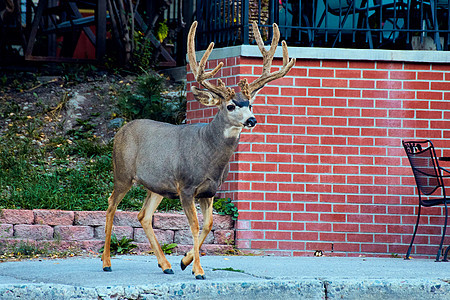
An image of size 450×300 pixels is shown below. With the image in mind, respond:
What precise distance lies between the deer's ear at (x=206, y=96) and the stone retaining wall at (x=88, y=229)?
2.58m

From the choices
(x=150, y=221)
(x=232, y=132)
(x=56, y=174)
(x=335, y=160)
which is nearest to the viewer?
(x=232, y=132)

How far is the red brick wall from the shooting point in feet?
27.9

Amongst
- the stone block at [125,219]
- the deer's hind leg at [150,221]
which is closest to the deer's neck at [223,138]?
the deer's hind leg at [150,221]

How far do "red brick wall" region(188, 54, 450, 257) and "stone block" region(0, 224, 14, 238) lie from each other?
7.96 ft

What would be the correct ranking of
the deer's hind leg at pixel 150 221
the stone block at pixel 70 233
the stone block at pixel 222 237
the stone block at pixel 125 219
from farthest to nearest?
the stone block at pixel 222 237 < the stone block at pixel 125 219 < the stone block at pixel 70 233 < the deer's hind leg at pixel 150 221

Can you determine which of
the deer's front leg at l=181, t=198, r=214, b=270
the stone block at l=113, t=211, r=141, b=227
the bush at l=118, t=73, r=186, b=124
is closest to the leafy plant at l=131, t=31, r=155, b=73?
the bush at l=118, t=73, r=186, b=124

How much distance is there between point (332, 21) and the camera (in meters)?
9.45

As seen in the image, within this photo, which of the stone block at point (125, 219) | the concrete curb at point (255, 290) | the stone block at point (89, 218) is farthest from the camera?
the stone block at point (125, 219)

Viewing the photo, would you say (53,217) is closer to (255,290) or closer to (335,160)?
(335,160)

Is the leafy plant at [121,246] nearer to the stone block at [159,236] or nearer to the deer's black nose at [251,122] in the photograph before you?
the stone block at [159,236]

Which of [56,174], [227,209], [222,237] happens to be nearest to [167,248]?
[222,237]

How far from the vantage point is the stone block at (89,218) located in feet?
26.7

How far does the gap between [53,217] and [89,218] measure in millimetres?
377

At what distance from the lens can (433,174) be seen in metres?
8.19
